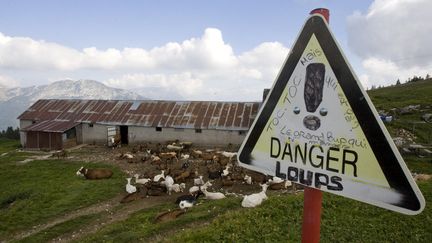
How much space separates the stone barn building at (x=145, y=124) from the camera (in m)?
30.1

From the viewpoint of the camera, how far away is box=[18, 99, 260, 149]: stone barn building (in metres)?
30.1

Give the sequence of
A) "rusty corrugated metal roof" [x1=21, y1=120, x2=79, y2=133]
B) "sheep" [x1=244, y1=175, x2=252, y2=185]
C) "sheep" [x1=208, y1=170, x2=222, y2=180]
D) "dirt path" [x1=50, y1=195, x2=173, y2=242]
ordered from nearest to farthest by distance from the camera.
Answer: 1. "dirt path" [x1=50, y1=195, x2=173, y2=242]
2. "sheep" [x1=244, y1=175, x2=252, y2=185]
3. "sheep" [x1=208, y1=170, x2=222, y2=180]
4. "rusty corrugated metal roof" [x1=21, y1=120, x2=79, y2=133]

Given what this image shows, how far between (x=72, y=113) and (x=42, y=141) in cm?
519

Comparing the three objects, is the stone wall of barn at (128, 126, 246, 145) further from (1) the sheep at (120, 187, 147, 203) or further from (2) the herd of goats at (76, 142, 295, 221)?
(1) the sheep at (120, 187, 147, 203)

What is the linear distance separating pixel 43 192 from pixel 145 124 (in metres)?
15.6

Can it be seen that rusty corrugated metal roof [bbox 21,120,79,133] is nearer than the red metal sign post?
No

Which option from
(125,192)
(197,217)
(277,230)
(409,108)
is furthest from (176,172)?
(409,108)

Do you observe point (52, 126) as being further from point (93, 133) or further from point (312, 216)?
point (312, 216)

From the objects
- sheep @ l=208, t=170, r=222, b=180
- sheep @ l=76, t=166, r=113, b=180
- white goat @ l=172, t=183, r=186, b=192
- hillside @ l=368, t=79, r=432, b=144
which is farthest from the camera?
hillside @ l=368, t=79, r=432, b=144

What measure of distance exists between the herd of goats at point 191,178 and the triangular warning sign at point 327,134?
9250mm

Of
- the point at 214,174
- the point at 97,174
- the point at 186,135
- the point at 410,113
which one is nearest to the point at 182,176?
the point at 214,174

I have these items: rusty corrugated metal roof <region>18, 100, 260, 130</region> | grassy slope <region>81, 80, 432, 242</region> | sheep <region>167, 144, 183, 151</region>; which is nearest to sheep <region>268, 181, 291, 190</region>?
grassy slope <region>81, 80, 432, 242</region>

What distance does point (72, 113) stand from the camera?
119 feet

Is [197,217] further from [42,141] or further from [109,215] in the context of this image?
[42,141]
